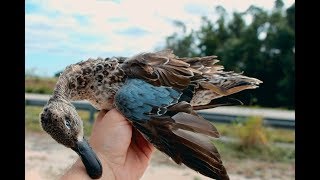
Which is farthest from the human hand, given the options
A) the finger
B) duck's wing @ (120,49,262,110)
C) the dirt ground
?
the dirt ground

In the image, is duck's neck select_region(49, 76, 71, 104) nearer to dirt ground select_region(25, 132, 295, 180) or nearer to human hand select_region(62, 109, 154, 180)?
human hand select_region(62, 109, 154, 180)

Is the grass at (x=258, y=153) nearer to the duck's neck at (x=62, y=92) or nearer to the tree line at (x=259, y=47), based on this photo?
the tree line at (x=259, y=47)

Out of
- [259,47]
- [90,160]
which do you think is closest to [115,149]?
[90,160]

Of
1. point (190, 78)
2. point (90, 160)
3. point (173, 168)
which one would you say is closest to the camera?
point (90, 160)

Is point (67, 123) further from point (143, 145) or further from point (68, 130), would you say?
point (143, 145)

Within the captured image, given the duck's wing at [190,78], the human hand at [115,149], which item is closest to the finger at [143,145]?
the human hand at [115,149]
